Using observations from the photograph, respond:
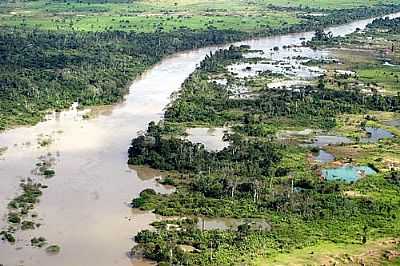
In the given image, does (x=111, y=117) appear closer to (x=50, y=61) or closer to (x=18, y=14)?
(x=50, y=61)

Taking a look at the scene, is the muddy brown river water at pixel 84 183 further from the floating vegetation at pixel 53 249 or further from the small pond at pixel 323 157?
the small pond at pixel 323 157

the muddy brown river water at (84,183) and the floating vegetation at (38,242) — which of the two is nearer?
the muddy brown river water at (84,183)

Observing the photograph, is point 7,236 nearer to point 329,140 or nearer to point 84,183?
point 84,183

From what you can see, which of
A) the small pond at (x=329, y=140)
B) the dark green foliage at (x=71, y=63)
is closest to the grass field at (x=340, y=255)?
the small pond at (x=329, y=140)

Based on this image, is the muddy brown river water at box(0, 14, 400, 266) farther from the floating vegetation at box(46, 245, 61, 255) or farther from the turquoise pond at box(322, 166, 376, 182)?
the turquoise pond at box(322, 166, 376, 182)

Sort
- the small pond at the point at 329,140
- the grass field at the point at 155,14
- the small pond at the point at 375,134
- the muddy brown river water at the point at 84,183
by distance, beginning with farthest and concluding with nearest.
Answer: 1. the grass field at the point at 155,14
2. the small pond at the point at 375,134
3. the small pond at the point at 329,140
4. the muddy brown river water at the point at 84,183

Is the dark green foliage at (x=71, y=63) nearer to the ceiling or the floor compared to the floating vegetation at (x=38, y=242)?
nearer to the ceiling

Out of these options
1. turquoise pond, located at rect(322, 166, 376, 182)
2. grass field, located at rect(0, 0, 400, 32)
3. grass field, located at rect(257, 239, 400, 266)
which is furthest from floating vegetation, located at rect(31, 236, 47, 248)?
grass field, located at rect(0, 0, 400, 32)

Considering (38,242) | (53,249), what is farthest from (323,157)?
(38,242)
